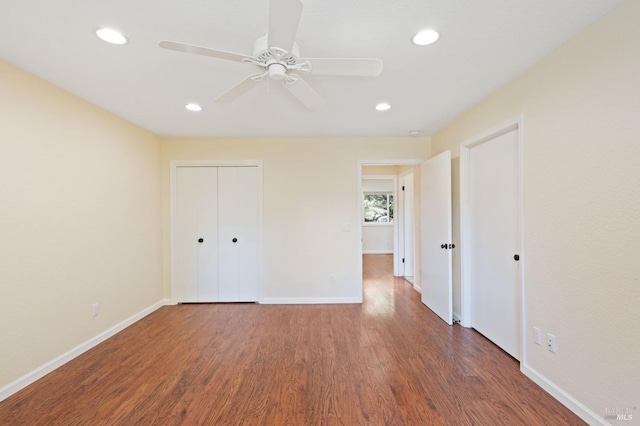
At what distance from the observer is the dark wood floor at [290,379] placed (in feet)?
5.74

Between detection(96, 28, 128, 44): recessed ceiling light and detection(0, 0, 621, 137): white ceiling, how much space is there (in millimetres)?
37

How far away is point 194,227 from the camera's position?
3.97 m

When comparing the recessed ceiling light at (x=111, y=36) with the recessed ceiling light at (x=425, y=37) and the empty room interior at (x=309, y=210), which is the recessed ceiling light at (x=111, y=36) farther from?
the recessed ceiling light at (x=425, y=37)

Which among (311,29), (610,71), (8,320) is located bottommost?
(8,320)

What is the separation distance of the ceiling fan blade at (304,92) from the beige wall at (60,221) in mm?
2062

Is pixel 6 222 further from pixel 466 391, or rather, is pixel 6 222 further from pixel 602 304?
pixel 602 304

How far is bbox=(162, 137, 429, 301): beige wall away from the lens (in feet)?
12.9

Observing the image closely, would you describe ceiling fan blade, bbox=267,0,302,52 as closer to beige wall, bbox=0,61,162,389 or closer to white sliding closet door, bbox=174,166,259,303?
beige wall, bbox=0,61,162,389

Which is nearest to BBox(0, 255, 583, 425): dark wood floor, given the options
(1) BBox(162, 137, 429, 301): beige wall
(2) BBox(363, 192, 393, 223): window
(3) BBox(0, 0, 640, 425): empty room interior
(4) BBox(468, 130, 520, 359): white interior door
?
(3) BBox(0, 0, 640, 425): empty room interior

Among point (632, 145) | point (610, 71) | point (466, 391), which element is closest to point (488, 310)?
point (466, 391)

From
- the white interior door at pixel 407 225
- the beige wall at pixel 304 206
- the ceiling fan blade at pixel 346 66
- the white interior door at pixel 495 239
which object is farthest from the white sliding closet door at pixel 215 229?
the white interior door at pixel 407 225

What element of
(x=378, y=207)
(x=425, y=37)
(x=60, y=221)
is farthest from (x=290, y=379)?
(x=378, y=207)

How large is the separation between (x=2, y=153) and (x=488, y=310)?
4289mm

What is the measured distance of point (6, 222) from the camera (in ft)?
6.50
